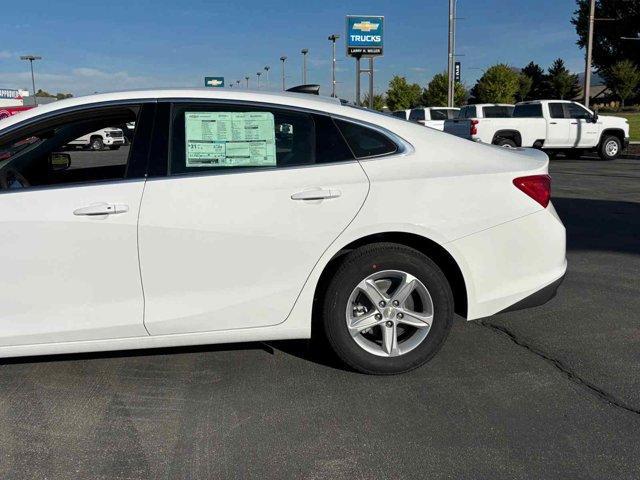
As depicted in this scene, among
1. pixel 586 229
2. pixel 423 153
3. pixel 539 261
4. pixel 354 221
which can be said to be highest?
pixel 423 153

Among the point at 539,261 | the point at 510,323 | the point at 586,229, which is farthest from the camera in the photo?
the point at 586,229

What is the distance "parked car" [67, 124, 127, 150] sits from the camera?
3798 millimetres

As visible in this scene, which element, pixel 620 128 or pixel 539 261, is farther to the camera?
pixel 620 128

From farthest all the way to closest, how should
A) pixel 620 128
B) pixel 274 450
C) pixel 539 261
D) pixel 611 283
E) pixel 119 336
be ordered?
pixel 620 128
pixel 611 283
pixel 539 261
pixel 119 336
pixel 274 450

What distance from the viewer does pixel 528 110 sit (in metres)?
19.9

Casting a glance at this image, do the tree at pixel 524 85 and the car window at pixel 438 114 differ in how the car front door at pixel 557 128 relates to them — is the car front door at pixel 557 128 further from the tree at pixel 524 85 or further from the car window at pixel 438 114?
the tree at pixel 524 85

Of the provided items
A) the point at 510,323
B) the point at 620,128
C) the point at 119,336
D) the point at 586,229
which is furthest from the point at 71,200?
the point at 620,128

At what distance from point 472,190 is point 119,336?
2.18 metres

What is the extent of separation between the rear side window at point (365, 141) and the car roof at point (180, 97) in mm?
A: 103

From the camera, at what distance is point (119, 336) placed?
3436 millimetres

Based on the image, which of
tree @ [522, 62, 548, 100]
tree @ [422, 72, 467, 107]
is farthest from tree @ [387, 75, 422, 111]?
tree @ [522, 62, 548, 100]

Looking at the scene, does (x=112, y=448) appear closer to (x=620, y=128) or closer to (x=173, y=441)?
(x=173, y=441)

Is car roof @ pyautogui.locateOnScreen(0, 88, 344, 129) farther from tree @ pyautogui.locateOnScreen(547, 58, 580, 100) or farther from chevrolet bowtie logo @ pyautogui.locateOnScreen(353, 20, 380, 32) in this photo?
tree @ pyautogui.locateOnScreen(547, 58, 580, 100)

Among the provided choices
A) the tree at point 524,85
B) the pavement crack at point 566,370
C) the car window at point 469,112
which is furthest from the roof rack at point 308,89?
the tree at point 524,85
